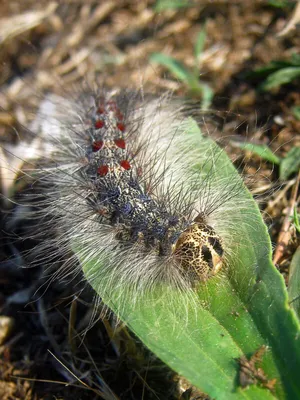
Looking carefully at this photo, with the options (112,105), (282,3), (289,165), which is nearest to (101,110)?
(112,105)

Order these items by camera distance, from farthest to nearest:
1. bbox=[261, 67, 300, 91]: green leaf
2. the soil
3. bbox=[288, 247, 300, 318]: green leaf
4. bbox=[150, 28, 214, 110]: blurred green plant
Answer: bbox=[150, 28, 214, 110]: blurred green plant < bbox=[261, 67, 300, 91]: green leaf < the soil < bbox=[288, 247, 300, 318]: green leaf

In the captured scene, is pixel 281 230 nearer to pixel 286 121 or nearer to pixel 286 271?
pixel 286 271

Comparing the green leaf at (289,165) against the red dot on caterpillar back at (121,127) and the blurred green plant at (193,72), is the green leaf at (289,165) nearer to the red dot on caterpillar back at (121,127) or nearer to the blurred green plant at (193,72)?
the blurred green plant at (193,72)

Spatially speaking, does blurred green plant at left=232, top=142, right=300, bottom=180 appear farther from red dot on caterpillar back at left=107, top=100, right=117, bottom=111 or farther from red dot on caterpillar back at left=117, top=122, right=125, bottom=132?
red dot on caterpillar back at left=107, top=100, right=117, bottom=111

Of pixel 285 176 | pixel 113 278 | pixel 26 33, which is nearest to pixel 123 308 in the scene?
pixel 113 278

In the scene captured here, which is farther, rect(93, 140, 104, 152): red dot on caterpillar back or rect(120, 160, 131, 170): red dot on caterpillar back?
rect(93, 140, 104, 152): red dot on caterpillar back

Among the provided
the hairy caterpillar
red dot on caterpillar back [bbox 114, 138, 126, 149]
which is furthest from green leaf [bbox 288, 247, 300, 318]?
red dot on caterpillar back [bbox 114, 138, 126, 149]

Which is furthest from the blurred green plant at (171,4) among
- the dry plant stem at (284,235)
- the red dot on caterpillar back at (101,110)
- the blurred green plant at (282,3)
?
the dry plant stem at (284,235)
